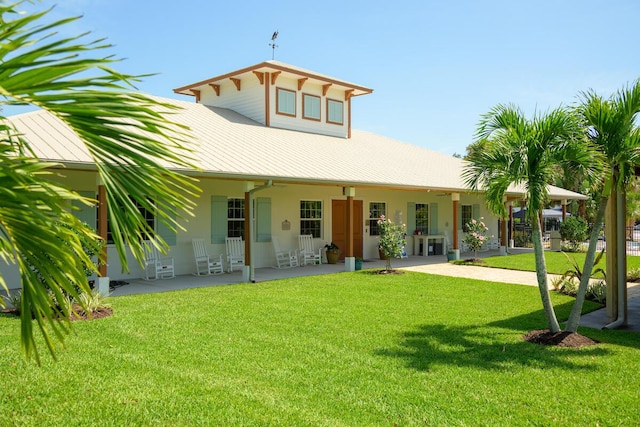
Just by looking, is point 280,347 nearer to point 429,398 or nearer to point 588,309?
point 429,398

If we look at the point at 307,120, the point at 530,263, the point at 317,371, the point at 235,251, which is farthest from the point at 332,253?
the point at 317,371

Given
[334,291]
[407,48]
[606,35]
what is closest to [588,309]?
[334,291]

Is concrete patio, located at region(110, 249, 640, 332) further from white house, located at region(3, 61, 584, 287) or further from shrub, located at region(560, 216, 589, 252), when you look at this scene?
shrub, located at region(560, 216, 589, 252)

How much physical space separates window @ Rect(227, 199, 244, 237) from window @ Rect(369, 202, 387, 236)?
5259 millimetres

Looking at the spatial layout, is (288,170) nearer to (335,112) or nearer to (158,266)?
(158,266)

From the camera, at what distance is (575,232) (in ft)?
73.6

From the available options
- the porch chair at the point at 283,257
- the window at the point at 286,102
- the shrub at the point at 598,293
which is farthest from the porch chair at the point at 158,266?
the shrub at the point at 598,293

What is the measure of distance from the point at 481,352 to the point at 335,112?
14.4m

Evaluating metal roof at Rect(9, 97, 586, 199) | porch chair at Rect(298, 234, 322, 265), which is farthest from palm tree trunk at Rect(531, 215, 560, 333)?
porch chair at Rect(298, 234, 322, 265)

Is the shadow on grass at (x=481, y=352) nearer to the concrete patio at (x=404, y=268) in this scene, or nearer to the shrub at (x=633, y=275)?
the concrete patio at (x=404, y=268)

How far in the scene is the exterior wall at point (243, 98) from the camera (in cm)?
1752

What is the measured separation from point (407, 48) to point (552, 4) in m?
3.20

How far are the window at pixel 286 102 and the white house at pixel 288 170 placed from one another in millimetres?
35

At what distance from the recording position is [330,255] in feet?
52.8
